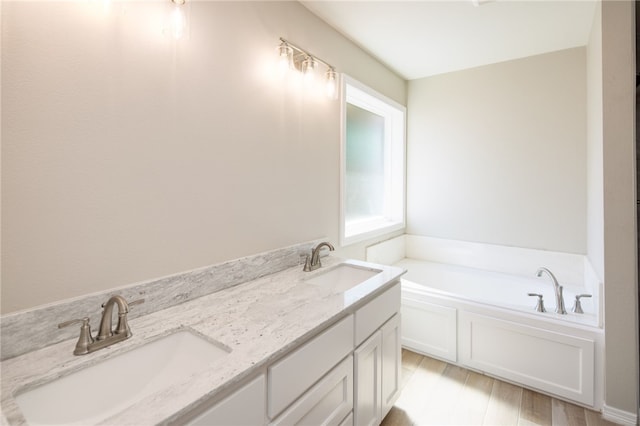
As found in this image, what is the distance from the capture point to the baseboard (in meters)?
1.70

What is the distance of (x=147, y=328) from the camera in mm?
1026

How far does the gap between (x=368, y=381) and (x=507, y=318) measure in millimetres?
1267

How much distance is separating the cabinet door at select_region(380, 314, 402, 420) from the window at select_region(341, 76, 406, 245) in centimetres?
78

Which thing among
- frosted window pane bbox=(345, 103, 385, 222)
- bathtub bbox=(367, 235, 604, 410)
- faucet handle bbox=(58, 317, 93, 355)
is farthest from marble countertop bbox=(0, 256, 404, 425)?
frosted window pane bbox=(345, 103, 385, 222)

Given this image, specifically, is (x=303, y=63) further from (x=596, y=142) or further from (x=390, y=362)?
(x=596, y=142)

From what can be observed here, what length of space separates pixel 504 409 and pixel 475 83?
110 inches

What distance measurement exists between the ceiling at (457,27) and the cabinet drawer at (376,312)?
1.80 metres

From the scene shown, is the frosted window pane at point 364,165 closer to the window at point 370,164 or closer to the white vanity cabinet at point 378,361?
the window at point 370,164

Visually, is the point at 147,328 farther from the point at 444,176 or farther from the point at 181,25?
the point at 444,176

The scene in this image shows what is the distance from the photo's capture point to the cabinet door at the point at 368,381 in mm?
1377

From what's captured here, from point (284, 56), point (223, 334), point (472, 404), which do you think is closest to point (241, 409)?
point (223, 334)

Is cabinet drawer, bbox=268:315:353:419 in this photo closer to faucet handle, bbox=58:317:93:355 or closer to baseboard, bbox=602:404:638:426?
faucet handle, bbox=58:317:93:355

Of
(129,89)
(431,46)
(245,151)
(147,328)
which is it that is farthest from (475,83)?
(147,328)

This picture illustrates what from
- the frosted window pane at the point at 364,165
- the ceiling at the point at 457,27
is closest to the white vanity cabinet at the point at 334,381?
the frosted window pane at the point at 364,165
